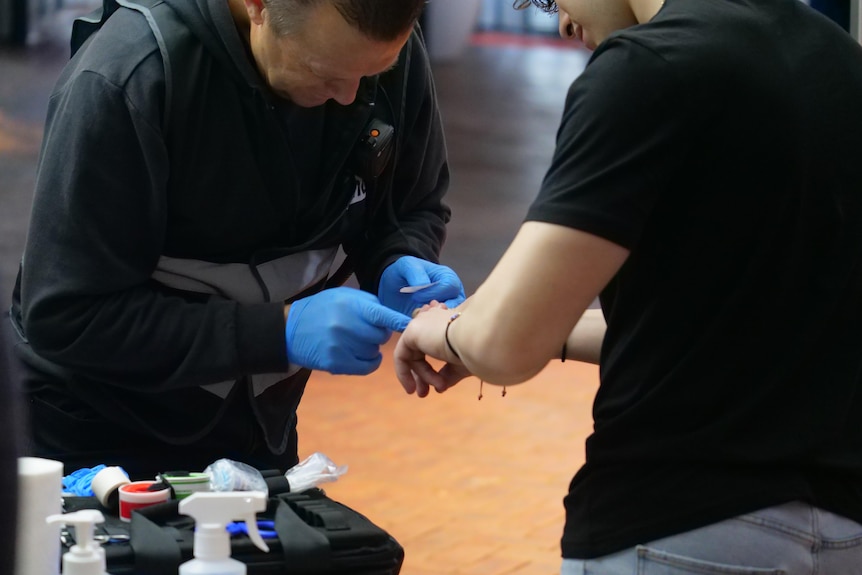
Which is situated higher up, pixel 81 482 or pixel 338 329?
pixel 338 329

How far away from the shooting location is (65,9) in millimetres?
5844

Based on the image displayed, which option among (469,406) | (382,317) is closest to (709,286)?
(382,317)

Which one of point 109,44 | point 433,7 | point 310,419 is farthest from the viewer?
point 433,7

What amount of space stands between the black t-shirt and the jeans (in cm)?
1

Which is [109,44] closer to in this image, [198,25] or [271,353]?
[198,25]

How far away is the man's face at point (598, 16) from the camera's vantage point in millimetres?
1290

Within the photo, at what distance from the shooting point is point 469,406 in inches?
197

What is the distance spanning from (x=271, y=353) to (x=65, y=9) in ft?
15.7

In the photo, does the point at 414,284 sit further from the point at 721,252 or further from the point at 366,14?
the point at 721,252

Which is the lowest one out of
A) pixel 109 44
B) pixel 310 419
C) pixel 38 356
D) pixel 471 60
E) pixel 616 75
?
pixel 310 419

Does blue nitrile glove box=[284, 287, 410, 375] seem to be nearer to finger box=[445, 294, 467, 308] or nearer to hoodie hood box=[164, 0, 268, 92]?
finger box=[445, 294, 467, 308]

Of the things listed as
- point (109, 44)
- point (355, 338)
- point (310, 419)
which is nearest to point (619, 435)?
point (355, 338)

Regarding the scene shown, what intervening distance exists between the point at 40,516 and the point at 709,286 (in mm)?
691

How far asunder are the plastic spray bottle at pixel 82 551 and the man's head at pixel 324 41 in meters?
0.71
